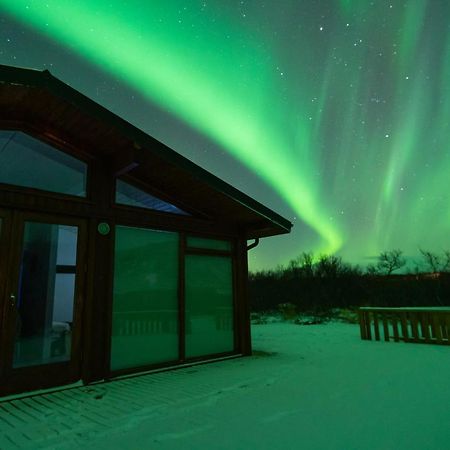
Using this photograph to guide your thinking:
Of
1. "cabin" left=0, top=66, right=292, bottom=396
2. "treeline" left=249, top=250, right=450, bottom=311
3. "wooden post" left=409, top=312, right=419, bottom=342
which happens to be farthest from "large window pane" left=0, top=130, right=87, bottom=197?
"treeline" left=249, top=250, right=450, bottom=311

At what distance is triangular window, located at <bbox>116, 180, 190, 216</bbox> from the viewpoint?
5605 mm

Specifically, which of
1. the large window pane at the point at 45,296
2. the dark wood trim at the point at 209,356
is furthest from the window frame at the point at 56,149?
the dark wood trim at the point at 209,356

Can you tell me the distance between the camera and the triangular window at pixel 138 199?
18.4 feet

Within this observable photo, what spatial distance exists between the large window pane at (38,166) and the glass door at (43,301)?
46 centimetres

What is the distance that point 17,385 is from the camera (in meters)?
4.20

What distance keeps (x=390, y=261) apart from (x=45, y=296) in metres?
26.5

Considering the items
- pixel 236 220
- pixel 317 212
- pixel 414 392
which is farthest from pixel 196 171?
pixel 317 212

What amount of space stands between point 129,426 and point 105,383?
72.6 inches

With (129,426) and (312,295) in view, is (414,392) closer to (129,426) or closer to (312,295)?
(129,426)

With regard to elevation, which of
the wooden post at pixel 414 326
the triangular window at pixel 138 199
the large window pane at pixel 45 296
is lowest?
the wooden post at pixel 414 326

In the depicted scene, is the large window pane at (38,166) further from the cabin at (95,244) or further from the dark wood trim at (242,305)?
the dark wood trim at (242,305)

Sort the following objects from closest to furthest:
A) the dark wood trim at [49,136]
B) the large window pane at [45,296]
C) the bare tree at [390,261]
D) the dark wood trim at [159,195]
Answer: the large window pane at [45,296], the dark wood trim at [49,136], the dark wood trim at [159,195], the bare tree at [390,261]

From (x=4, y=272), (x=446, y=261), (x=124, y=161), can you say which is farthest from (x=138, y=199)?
(x=446, y=261)

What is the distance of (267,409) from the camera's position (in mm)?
3600
